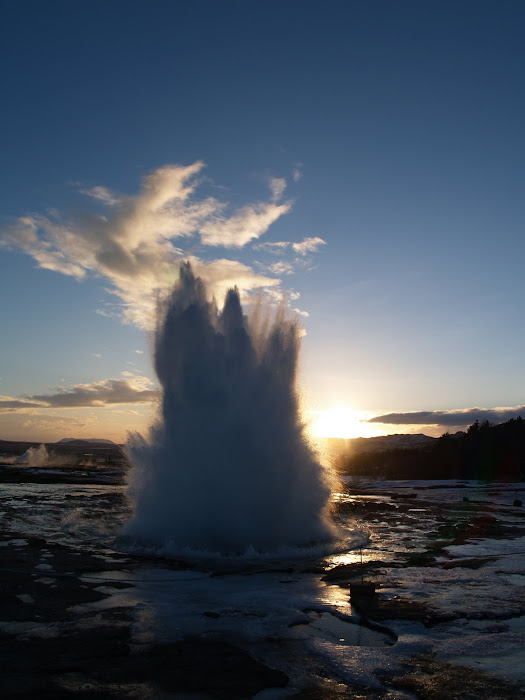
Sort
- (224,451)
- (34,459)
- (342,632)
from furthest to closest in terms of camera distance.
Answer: (34,459) < (224,451) < (342,632)

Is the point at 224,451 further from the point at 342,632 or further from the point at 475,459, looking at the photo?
the point at 475,459

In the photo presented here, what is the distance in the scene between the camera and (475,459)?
293 feet

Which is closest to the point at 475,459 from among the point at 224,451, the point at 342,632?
the point at 224,451

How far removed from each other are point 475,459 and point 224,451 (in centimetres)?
8318

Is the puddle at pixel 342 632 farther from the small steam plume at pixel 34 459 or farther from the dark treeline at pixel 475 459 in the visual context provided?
the small steam plume at pixel 34 459

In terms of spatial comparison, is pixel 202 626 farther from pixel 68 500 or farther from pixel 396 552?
pixel 68 500

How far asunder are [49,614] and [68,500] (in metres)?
26.9

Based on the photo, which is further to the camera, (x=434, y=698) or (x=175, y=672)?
(x=175, y=672)

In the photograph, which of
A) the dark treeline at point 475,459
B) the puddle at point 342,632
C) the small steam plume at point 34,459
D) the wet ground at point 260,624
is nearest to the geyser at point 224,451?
the wet ground at point 260,624

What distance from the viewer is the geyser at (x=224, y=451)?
18.4 metres

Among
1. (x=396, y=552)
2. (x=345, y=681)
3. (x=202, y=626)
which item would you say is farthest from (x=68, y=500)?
(x=345, y=681)

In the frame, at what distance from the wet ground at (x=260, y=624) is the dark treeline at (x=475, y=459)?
244 feet

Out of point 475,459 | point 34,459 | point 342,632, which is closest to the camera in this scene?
point 342,632

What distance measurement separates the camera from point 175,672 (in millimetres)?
7008
